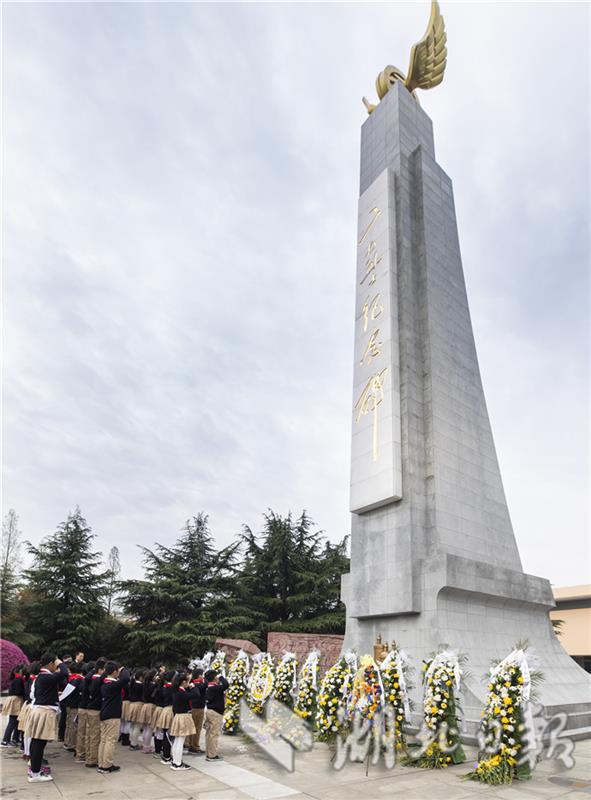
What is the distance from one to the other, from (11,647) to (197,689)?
12.0 metres

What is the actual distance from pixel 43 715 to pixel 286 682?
4644mm

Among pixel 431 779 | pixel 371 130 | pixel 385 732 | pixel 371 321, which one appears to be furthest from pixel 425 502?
pixel 371 130

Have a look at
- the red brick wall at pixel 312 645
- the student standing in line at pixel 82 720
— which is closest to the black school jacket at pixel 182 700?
the student standing in line at pixel 82 720

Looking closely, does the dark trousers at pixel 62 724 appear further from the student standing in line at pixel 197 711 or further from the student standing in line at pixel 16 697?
the student standing in line at pixel 197 711

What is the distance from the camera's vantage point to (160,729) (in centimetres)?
938

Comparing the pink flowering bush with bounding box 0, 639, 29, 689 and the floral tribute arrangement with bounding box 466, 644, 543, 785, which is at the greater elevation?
the floral tribute arrangement with bounding box 466, 644, 543, 785

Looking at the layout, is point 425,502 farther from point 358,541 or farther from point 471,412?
point 471,412

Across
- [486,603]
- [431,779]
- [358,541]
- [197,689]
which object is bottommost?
[431,779]

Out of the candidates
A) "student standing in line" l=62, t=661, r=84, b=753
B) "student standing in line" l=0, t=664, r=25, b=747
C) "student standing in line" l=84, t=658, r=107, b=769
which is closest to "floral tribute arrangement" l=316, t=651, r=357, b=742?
"student standing in line" l=84, t=658, r=107, b=769

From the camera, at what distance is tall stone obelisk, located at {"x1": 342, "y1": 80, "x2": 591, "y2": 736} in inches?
500

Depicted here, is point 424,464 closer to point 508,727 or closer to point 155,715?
point 508,727

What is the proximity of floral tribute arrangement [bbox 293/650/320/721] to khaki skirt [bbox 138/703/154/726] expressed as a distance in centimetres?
250

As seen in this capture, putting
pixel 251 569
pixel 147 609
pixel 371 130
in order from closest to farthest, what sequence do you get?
pixel 371 130
pixel 147 609
pixel 251 569

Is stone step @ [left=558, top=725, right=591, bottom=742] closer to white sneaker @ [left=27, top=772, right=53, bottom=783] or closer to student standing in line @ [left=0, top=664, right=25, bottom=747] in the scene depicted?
white sneaker @ [left=27, top=772, right=53, bottom=783]
